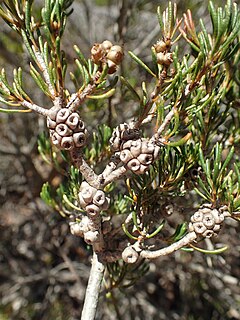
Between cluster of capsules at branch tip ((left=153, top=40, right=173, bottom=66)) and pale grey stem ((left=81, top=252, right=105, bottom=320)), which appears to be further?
pale grey stem ((left=81, top=252, right=105, bottom=320))

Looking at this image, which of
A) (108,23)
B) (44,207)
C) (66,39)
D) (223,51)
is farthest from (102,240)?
(108,23)

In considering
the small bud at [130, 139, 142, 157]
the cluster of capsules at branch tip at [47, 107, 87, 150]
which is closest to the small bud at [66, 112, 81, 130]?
the cluster of capsules at branch tip at [47, 107, 87, 150]

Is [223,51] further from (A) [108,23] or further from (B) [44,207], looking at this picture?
(A) [108,23]

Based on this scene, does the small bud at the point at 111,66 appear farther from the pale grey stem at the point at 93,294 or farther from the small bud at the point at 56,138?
the pale grey stem at the point at 93,294

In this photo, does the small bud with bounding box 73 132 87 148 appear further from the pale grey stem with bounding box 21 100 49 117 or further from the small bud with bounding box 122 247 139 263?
the small bud with bounding box 122 247 139 263

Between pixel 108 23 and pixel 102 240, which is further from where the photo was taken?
pixel 108 23

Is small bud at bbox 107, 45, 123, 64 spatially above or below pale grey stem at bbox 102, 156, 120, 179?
above
